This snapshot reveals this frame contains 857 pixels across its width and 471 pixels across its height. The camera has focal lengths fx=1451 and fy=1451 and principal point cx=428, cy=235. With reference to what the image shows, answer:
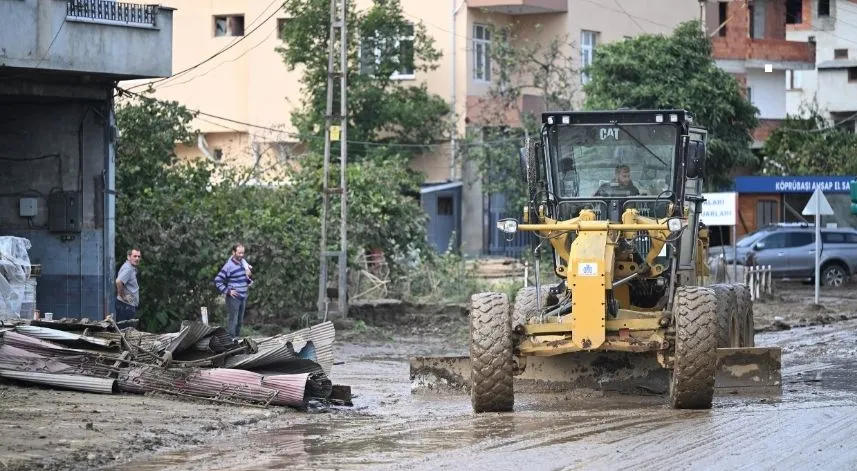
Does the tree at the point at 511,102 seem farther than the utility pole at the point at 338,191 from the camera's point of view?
Yes

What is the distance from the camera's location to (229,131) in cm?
4722

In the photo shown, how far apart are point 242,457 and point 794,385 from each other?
794 cm

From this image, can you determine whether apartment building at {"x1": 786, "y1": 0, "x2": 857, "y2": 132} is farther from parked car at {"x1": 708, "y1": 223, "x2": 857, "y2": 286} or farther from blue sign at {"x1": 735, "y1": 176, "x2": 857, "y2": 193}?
parked car at {"x1": 708, "y1": 223, "x2": 857, "y2": 286}

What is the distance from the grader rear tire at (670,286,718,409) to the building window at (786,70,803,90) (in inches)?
1989

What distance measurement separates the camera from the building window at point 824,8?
202ft

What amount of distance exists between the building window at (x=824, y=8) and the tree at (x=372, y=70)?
2533 centimetres

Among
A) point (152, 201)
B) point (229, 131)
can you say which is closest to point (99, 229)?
point (152, 201)

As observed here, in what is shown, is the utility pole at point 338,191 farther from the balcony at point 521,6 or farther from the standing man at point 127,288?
the balcony at point 521,6

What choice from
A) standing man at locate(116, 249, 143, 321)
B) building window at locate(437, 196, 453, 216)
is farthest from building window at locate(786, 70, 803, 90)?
standing man at locate(116, 249, 143, 321)

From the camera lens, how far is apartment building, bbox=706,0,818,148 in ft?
183

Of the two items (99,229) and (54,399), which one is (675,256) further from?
(99,229)

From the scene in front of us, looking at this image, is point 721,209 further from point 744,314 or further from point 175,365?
point 175,365

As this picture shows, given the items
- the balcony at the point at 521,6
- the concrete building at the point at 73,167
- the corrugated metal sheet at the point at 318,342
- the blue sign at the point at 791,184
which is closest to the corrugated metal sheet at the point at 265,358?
the corrugated metal sheet at the point at 318,342

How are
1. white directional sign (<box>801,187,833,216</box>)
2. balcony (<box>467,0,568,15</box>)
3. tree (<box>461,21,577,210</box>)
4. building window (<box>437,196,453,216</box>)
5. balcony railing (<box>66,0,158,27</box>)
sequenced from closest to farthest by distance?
balcony railing (<box>66,0,158,27</box>), white directional sign (<box>801,187,833,216</box>), tree (<box>461,21,577,210</box>), balcony (<box>467,0,568,15</box>), building window (<box>437,196,453,216</box>)
